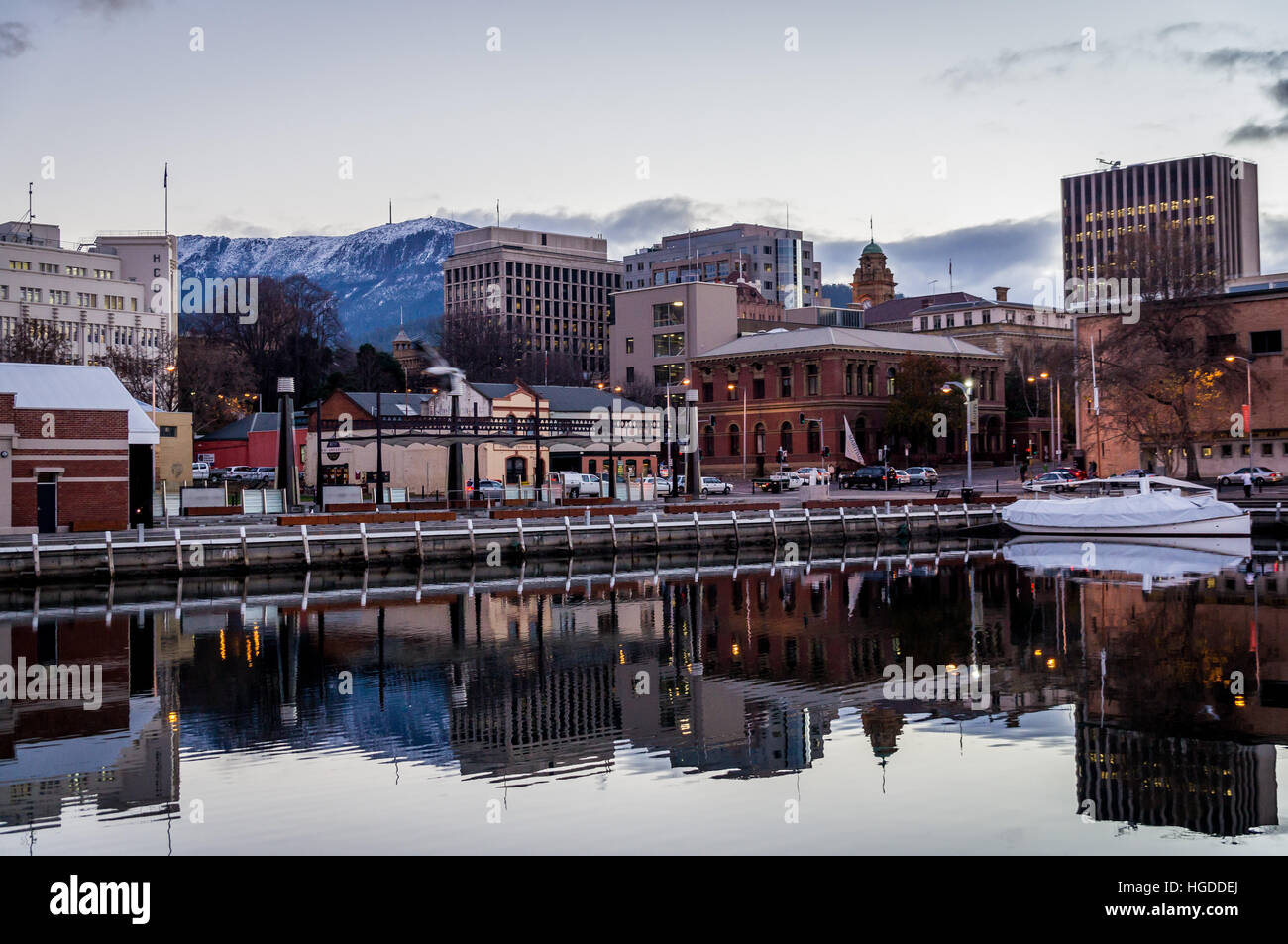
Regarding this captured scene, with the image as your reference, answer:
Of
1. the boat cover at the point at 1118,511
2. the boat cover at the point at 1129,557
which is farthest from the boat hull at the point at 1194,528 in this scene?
the boat cover at the point at 1129,557

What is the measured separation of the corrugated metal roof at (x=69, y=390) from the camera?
155 ft

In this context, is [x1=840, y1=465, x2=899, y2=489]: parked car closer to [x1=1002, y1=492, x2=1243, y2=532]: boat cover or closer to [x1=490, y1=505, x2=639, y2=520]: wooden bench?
[x1=1002, y1=492, x2=1243, y2=532]: boat cover

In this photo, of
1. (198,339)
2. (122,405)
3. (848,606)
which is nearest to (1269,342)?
(848,606)

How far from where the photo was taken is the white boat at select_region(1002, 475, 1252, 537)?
60719mm

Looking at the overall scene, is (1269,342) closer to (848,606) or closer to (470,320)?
(848,606)

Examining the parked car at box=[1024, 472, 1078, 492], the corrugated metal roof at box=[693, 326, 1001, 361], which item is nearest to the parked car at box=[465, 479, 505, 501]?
the parked car at box=[1024, 472, 1078, 492]

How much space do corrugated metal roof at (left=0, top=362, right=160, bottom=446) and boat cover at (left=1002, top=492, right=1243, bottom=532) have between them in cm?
4179

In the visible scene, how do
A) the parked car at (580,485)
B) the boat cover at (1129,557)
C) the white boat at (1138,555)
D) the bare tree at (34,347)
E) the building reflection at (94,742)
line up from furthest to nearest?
the bare tree at (34,347) → the parked car at (580,485) → the boat cover at (1129,557) → the white boat at (1138,555) → the building reflection at (94,742)

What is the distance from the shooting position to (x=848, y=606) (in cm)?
3962

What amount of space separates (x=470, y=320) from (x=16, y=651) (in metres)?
142

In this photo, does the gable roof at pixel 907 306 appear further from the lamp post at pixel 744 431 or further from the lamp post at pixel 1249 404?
the lamp post at pixel 1249 404

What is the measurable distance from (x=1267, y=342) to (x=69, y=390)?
70.2 metres

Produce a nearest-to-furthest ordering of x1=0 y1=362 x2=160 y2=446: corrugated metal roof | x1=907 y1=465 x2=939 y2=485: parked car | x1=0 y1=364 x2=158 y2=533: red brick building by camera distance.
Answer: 1. x1=0 y1=364 x2=158 y2=533: red brick building
2. x1=0 y1=362 x2=160 y2=446: corrugated metal roof
3. x1=907 y1=465 x2=939 y2=485: parked car

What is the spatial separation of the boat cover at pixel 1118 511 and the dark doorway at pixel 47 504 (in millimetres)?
44897
